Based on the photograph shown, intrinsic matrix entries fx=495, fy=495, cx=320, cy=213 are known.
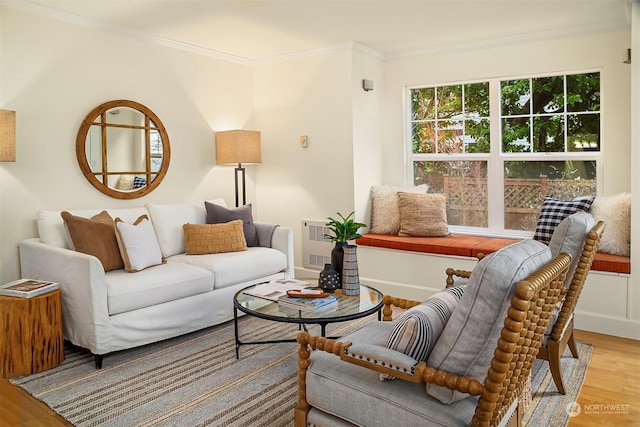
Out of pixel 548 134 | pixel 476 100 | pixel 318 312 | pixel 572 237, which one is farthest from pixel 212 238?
pixel 548 134

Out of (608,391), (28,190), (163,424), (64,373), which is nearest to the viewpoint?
(163,424)

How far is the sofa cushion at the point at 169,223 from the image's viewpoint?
162 inches

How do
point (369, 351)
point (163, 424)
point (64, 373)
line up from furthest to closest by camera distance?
point (64, 373) < point (163, 424) < point (369, 351)

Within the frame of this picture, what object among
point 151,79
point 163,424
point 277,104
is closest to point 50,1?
point 151,79

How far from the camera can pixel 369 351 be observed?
175cm

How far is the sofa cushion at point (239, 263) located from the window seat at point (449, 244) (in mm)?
998

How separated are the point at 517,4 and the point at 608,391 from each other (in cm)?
272

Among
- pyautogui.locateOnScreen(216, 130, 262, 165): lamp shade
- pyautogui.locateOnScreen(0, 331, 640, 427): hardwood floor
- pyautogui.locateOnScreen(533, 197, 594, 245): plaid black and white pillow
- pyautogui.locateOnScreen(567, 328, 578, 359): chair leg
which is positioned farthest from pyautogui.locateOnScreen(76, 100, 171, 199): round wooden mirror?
pyautogui.locateOnScreen(567, 328, 578, 359): chair leg

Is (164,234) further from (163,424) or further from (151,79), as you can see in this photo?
(163,424)

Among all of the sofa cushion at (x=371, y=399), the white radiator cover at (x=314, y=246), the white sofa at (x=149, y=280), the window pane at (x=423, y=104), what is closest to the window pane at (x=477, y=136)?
the window pane at (x=423, y=104)

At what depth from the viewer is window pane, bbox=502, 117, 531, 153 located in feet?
15.1

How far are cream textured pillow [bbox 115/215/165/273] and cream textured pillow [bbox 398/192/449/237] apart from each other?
2.33 m

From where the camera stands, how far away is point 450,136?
16.6 ft

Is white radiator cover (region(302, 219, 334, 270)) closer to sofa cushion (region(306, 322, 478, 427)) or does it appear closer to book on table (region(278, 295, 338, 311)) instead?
book on table (region(278, 295, 338, 311))
